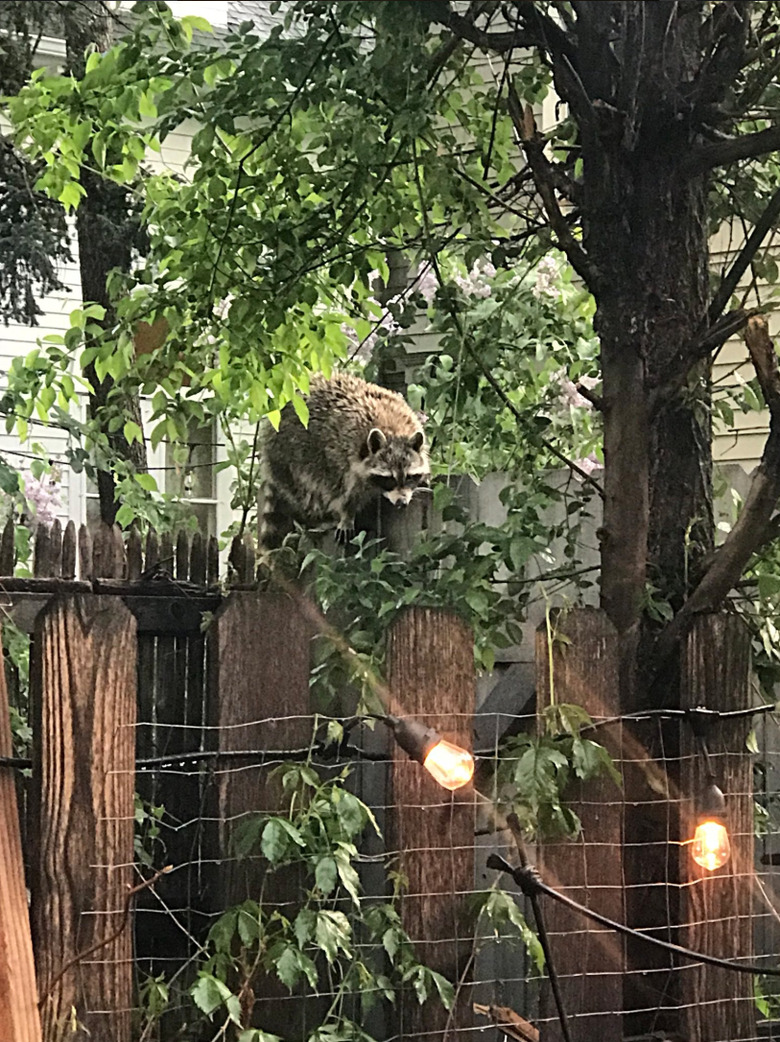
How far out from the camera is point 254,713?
148 centimetres

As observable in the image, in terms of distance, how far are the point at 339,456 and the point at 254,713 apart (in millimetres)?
1554

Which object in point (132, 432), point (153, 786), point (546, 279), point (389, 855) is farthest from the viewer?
point (546, 279)

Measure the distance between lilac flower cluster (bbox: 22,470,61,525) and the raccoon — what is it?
48cm

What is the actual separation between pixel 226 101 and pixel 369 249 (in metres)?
0.33

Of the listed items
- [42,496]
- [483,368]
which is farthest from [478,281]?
[42,496]

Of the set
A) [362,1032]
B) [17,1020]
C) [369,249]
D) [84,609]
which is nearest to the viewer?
[17,1020]

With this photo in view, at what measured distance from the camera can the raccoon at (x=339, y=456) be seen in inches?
101

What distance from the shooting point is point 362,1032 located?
1416mm

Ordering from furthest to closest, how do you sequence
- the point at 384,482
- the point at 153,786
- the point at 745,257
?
the point at 384,482, the point at 153,786, the point at 745,257

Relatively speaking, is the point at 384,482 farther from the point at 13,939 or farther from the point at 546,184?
the point at 13,939

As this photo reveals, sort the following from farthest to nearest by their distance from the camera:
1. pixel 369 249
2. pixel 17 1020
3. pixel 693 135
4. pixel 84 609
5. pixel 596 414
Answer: pixel 596 414 → pixel 369 249 → pixel 693 135 → pixel 84 609 → pixel 17 1020

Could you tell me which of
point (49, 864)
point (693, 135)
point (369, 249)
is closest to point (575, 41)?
point (693, 135)

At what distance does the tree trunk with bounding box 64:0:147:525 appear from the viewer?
6.63 feet

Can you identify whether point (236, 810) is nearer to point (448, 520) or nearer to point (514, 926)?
point (514, 926)
